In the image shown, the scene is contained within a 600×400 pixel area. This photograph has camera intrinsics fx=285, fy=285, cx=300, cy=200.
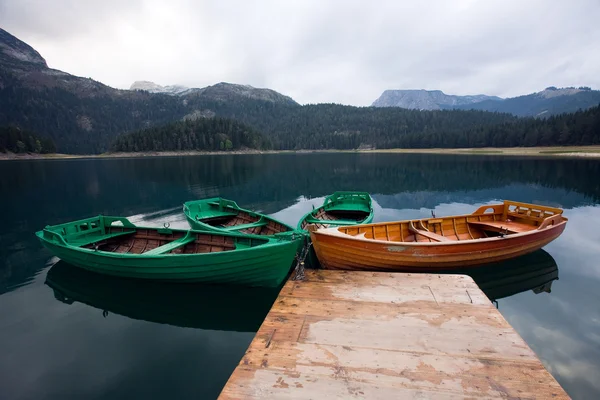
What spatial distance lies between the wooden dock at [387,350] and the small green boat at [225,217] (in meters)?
6.88

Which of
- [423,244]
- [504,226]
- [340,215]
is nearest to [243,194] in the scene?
[340,215]

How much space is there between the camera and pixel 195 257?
31.7 ft

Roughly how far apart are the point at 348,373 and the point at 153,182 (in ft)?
157

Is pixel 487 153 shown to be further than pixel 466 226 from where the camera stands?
Yes

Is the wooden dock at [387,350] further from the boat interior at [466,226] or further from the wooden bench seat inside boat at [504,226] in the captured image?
the wooden bench seat inside boat at [504,226]

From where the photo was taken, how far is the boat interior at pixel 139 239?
11.7m

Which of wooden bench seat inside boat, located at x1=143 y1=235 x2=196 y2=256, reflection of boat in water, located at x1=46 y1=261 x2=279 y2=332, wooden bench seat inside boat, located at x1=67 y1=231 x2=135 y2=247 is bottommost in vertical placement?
reflection of boat in water, located at x1=46 y1=261 x2=279 y2=332

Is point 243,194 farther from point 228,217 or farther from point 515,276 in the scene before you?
point 515,276

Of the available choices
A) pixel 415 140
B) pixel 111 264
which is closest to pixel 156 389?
pixel 111 264

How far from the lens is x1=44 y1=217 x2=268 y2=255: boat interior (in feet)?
38.5

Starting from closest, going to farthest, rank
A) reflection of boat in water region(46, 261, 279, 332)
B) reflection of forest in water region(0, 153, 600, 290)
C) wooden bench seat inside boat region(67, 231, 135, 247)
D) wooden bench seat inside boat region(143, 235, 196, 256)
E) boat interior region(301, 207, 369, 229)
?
reflection of boat in water region(46, 261, 279, 332) < wooden bench seat inside boat region(143, 235, 196, 256) < wooden bench seat inside boat region(67, 231, 135, 247) < boat interior region(301, 207, 369, 229) < reflection of forest in water region(0, 153, 600, 290)

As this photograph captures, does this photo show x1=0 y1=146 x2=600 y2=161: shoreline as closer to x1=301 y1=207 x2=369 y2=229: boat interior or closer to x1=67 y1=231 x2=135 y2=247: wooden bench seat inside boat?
x1=301 y1=207 x2=369 y2=229: boat interior

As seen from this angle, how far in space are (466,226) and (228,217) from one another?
1375cm

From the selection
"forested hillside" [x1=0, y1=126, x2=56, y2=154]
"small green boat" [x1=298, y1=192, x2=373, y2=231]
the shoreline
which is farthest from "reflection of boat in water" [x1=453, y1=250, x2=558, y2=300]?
"forested hillside" [x1=0, y1=126, x2=56, y2=154]
